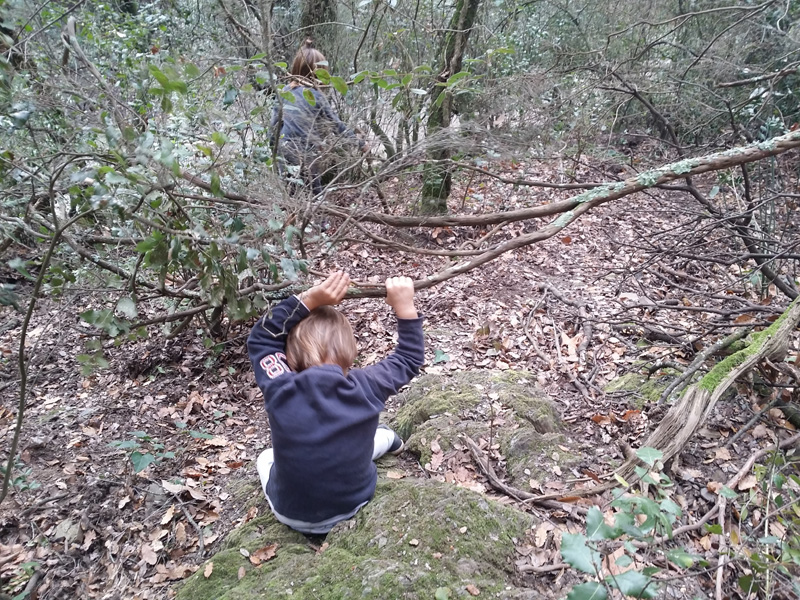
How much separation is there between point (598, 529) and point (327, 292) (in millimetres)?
1315

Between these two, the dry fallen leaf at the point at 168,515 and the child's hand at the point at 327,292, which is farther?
the dry fallen leaf at the point at 168,515

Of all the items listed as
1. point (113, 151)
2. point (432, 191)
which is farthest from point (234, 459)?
point (432, 191)

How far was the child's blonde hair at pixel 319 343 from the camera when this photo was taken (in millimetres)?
2014

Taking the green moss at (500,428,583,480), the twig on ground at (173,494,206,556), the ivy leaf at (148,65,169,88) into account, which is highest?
the ivy leaf at (148,65,169,88)

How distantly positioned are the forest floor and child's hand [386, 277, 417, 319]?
942 millimetres

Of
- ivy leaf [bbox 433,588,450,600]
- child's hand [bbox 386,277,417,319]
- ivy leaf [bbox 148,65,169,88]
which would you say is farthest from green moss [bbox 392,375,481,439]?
ivy leaf [bbox 148,65,169,88]

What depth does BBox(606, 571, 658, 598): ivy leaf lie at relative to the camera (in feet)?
3.70

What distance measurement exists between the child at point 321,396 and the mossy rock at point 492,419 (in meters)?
0.65

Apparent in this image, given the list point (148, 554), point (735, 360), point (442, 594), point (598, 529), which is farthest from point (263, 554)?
point (735, 360)

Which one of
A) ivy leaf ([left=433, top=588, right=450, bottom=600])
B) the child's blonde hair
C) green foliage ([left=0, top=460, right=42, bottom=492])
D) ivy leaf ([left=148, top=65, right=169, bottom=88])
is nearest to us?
ivy leaf ([left=148, top=65, right=169, bottom=88])

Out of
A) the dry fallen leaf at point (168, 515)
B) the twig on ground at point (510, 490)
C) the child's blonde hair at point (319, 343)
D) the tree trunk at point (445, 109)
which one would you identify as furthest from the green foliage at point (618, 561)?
the tree trunk at point (445, 109)

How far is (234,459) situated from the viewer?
3.11 meters

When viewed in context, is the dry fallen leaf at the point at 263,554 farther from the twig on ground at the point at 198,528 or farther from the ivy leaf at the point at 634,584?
the ivy leaf at the point at 634,584

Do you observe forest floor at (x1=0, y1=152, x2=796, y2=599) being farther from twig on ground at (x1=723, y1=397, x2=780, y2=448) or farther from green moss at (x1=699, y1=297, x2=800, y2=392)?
green moss at (x1=699, y1=297, x2=800, y2=392)
